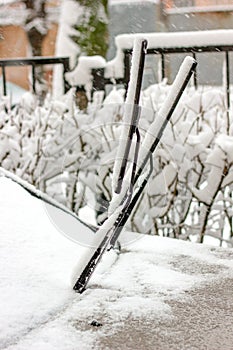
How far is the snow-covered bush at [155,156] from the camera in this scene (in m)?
3.65

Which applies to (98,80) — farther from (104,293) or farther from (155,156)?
(104,293)

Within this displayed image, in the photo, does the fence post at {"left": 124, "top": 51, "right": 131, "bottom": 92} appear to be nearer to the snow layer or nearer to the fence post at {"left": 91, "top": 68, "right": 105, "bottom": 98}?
the snow layer

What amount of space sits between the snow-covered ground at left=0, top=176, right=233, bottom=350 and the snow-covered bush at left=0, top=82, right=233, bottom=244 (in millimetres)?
1460

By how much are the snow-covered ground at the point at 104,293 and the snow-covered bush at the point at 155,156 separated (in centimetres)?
146

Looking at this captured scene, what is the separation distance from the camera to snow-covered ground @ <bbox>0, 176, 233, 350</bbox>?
1.48 m

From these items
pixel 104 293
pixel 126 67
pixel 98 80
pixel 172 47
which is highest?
pixel 172 47

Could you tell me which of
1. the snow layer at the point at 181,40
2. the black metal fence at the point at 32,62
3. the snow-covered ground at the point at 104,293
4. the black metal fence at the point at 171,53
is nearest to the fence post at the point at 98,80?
the black metal fence at the point at 171,53

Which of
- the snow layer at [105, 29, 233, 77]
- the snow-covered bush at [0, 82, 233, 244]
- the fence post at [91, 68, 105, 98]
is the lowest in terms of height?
the snow-covered bush at [0, 82, 233, 244]

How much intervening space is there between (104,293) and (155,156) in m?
2.03

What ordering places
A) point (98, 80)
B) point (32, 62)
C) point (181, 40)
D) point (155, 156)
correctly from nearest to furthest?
point (155, 156) < point (181, 40) < point (98, 80) < point (32, 62)

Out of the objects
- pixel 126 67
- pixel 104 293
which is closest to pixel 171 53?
pixel 126 67

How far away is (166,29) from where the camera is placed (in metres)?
14.5

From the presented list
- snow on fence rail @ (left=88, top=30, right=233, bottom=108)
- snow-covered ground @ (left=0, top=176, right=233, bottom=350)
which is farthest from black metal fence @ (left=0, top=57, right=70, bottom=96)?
snow-covered ground @ (left=0, top=176, right=233, bottom=350)

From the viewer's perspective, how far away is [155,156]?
371cm
